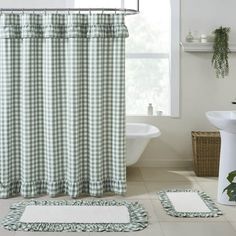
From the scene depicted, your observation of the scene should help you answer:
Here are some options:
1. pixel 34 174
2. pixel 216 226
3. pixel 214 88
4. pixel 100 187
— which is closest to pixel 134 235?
pixel 216 226

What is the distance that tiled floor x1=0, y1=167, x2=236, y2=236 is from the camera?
3.96 metres

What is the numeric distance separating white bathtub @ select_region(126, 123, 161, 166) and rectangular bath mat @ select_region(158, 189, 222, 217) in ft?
2.02

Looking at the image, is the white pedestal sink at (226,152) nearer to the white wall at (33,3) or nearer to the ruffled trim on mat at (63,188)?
the ruffled trim on mat at (63,188)

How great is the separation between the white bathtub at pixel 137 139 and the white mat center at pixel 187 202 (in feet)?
2.20

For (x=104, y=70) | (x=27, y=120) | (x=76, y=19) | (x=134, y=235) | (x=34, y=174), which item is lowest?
(x=134, y=235)

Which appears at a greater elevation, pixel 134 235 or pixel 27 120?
pixel 27 120

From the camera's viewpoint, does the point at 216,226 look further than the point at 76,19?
No

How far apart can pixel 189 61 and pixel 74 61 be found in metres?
1.67

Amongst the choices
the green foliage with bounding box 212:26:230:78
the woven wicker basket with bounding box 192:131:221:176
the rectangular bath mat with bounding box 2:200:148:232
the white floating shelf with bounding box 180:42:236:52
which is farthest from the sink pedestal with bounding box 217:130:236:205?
the white floating shelf with bounding box 180:42:236:52

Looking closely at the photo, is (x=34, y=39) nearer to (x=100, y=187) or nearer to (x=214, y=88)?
(x=100, y=187)

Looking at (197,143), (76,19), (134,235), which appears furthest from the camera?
(197,143)

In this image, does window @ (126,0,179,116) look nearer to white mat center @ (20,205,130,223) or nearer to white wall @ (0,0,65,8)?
white wall @ (0,0,65,8)

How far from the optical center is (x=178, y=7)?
583 cm

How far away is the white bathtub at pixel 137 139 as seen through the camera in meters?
5.33
